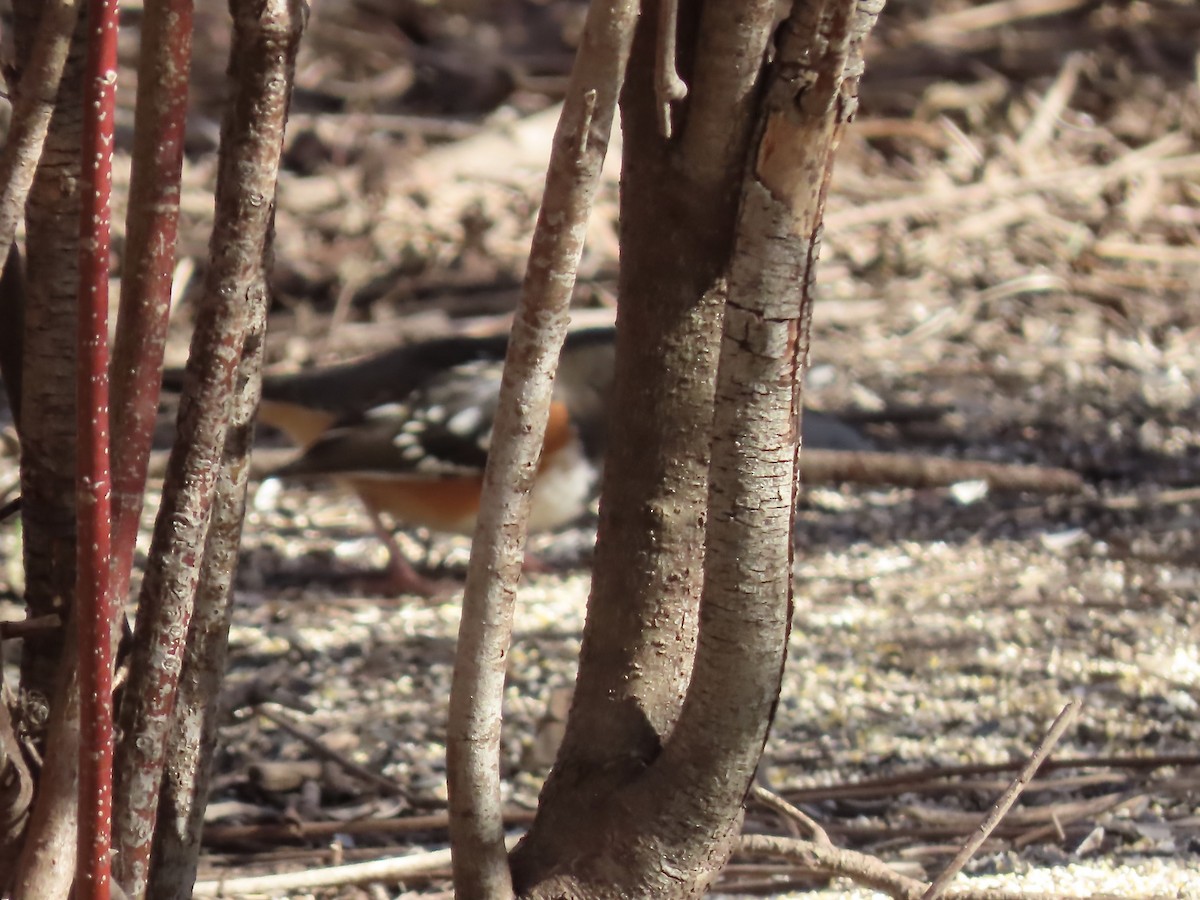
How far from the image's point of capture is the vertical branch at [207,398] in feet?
5.19

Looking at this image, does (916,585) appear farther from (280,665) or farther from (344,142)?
(344,142)

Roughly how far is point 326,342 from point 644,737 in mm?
4361

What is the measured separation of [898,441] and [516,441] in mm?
3962

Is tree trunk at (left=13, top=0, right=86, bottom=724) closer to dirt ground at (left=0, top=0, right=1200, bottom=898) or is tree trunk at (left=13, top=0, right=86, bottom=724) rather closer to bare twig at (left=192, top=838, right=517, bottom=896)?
bare twig at (left=192, top=838, right=517, bottom=896)

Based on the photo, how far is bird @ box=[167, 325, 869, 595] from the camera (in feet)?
15.6

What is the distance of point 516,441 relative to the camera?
1.63m

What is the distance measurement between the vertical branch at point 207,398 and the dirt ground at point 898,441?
74 centimetres

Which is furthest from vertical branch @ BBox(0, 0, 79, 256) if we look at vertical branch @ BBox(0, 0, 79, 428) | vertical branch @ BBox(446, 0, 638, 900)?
vertical branch @ BBox(446, 0, 638, 900)

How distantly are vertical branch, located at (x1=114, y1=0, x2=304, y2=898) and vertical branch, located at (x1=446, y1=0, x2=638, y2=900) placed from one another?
267mm

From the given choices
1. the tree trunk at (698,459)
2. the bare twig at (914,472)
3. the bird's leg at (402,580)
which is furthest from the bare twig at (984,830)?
the bare twig at (914,472)

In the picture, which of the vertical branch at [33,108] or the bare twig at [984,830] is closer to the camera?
the vertical branch at [33,108]

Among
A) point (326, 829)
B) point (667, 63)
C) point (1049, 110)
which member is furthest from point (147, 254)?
point (1049, 110)

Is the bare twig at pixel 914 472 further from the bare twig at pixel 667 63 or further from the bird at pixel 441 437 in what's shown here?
the bare twig at pixel 667 63

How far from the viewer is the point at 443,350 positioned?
16.5ft
